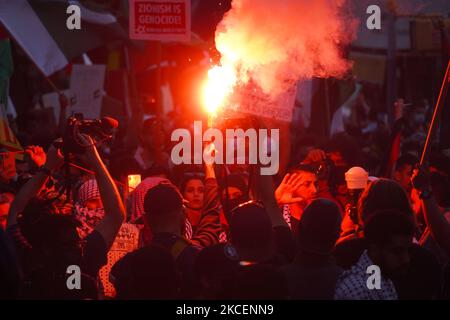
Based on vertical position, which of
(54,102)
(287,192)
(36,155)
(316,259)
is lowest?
(316,259)

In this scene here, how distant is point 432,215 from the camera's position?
5285 mm

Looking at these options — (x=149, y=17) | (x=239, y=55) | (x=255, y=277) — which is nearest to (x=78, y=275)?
(x=255, y=277)

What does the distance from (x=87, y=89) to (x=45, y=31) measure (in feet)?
3.21

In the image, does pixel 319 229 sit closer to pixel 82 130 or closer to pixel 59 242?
pixel 59 242

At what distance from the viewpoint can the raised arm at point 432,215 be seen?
5270mm

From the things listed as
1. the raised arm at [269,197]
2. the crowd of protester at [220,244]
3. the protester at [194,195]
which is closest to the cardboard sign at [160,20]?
the protester at [194,195]

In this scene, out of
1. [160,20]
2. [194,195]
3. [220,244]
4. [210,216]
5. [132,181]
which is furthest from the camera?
[160,20]

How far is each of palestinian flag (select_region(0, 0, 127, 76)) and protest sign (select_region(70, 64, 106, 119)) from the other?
26cm

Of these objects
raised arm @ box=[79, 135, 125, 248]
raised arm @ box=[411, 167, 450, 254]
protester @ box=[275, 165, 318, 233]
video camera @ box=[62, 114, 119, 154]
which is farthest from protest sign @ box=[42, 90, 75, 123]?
raised arm @ box=[411, 167, 450, 254]

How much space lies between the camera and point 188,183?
299 inches

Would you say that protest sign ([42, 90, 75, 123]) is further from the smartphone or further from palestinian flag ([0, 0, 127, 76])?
the smartphone

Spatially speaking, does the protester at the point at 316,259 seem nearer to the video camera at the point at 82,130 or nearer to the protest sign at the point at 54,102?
the video camera at the point at 82,130

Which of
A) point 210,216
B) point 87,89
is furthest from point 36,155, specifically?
point 87,89

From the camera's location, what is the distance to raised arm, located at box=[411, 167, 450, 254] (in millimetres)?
5270
